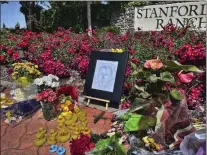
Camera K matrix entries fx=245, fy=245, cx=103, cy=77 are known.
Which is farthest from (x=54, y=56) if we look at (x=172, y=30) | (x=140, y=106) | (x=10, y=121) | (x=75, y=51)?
(x=140, y=106)

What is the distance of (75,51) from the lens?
4.00 m

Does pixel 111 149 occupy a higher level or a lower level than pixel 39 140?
higher

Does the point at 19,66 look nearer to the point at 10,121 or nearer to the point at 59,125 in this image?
the point at 10,121

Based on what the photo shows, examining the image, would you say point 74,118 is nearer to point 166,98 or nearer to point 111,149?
point 111,149

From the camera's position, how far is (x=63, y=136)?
234 centimetres

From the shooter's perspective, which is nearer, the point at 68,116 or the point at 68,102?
the point at 68,116

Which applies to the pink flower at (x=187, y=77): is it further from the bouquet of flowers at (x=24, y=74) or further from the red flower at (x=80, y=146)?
the bouquet of flowers at (x=24, y=74)

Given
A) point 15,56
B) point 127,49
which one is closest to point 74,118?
point 127,49

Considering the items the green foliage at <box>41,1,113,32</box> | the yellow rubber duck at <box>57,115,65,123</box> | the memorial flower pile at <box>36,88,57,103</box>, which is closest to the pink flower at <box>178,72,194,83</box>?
the yellow rubber duck at <box>57,115,65,123</box>

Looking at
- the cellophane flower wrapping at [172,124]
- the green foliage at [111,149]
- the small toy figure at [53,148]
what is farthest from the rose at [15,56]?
the cellophane flower wrapping at [172,124]

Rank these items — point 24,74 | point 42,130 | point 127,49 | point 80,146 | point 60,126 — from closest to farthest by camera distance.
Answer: point 80,146
point 42,130
point 60,126
point 24,74
point 127,49

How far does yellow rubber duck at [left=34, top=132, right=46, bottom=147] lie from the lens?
2.29 metres

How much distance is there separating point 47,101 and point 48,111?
113 millimetres

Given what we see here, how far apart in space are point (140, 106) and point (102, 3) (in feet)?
26.0
